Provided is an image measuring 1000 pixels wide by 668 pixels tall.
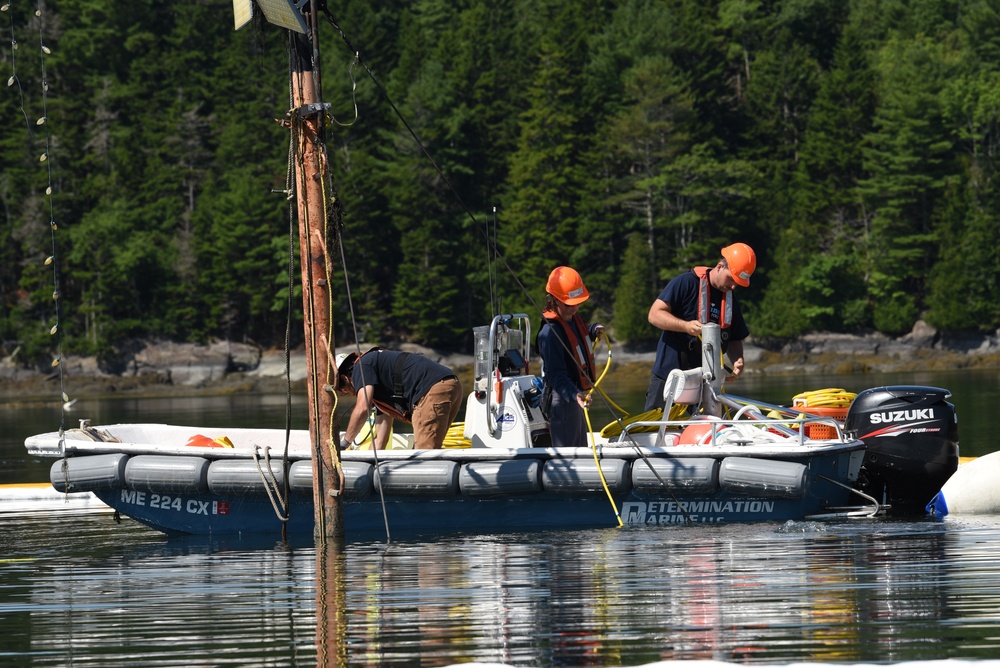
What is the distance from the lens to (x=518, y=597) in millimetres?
8023

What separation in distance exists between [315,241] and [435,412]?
1.68m

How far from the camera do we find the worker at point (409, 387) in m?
10.6

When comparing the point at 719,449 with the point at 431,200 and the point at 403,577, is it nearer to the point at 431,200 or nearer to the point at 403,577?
the point at 403,577

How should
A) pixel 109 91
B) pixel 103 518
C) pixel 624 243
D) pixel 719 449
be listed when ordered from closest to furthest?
pixel 719 449 → pixel 103 518 → pixel 624 243 → pixel 109 91

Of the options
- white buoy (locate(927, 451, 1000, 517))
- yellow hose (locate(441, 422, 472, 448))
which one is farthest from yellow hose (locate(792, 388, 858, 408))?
yellow hose (locate(441, 422, 472, 448))

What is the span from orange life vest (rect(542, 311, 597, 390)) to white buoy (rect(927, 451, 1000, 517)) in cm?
285

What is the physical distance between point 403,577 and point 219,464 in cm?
273

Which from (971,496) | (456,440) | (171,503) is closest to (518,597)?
(456,440)

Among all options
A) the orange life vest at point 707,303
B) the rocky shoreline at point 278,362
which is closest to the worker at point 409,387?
the orange life vest at point 707,303

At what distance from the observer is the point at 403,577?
8.85m

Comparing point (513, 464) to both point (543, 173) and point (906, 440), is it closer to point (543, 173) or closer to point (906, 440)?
point (906, 440)

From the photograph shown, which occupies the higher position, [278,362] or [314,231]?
[314,231]

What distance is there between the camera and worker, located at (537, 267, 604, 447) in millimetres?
10469

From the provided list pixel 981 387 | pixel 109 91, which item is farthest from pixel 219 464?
pixel 109 91
